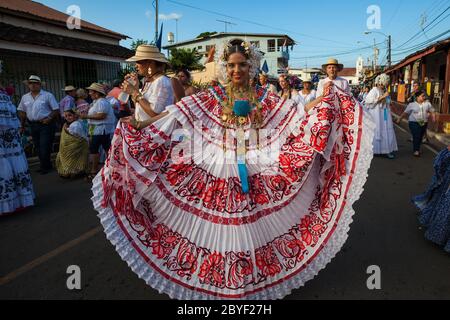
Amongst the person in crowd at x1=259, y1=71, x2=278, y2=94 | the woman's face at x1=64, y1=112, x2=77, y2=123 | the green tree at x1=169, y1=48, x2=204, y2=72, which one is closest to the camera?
the person in crowd at x1=259, y1=71, x2=278, y2=94

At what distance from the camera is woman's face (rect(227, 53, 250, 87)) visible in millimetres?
2854

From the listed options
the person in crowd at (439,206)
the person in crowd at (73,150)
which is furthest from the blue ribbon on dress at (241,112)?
the person in crowd at (73,150)

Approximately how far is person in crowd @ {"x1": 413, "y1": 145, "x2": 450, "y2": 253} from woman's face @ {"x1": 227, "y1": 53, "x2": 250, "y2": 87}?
2470mm

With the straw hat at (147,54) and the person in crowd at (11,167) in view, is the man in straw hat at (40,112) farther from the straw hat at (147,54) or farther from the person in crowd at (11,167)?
the straw hat at (147,54)

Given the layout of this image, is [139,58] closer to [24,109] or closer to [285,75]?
[24,109]

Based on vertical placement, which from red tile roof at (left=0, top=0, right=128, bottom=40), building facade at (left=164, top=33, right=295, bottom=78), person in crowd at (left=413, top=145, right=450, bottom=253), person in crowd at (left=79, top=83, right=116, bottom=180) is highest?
building facade at (left=164, top=33, right=295, bottom=78)

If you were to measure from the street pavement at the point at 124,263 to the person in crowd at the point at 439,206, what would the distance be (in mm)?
130

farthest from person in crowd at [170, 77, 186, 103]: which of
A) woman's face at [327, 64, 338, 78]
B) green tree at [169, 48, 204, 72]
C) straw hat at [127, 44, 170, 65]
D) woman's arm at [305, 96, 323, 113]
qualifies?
green tree at [169, 48, 204, 72]

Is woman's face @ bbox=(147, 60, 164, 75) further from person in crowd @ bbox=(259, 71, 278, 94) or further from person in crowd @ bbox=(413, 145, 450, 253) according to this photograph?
person in crowd @ bbox=(413, 145, 450, 253)

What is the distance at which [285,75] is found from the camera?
937 centimetres

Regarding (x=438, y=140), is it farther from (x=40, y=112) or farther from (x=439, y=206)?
(x=40, y=112)

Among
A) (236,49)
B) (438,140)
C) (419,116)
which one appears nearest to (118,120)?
(236,49)
